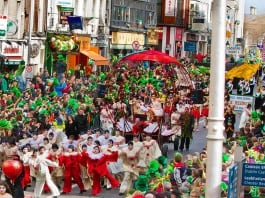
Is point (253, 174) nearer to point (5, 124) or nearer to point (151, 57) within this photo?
point (5, 124)

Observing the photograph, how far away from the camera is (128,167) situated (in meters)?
22.1

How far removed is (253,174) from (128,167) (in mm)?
9652

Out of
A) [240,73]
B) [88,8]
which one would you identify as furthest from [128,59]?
[88,8]

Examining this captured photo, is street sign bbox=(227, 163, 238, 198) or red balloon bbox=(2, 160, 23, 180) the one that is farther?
red balloon bbox=(2, 160, 23, 180)

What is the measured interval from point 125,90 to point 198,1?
196ft

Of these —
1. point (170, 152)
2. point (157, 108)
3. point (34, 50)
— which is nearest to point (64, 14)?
point (34, 50)

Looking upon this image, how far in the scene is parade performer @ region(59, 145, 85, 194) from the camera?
21828 millimetres

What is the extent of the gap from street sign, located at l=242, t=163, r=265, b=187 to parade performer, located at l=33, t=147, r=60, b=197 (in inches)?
341

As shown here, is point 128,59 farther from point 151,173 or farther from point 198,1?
A: point 198,1

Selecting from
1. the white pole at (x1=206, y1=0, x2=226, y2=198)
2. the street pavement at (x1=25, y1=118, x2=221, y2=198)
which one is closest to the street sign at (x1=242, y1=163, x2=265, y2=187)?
the white pole at (x1=206, y1=0, x2=226, y2=198)

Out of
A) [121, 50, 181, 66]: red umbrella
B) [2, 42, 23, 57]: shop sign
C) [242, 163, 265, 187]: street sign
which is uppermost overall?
[121, 50, 181, 66]: red umbrella

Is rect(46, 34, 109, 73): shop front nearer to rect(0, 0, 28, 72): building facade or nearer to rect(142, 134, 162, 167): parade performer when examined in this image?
rect(0, 0, 28, 72): building facade

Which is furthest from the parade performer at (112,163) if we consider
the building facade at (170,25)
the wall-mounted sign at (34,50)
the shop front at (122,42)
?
the building facade at (170,25)

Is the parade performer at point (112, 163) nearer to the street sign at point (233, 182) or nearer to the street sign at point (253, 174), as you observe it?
the street sign at point (253, 174)
